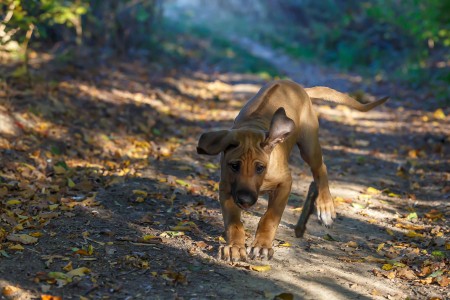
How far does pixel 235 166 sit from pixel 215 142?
0.77 feet

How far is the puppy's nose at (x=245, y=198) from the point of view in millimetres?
4633

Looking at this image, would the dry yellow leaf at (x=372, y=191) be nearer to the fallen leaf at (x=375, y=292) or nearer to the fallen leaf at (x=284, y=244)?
the fallen leaf at (x=284, y=244)

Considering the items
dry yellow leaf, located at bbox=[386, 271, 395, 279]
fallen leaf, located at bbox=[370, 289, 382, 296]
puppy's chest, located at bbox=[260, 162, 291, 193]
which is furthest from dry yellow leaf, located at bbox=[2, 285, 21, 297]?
dry yellow leaf, located at bbox=[386, 271, 395, 279]

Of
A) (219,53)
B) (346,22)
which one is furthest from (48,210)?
(346,22)

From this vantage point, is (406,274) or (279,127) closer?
(279,127)

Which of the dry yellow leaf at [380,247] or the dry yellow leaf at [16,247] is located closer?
the dry yellow leaf at [16,247]

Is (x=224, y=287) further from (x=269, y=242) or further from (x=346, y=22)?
(x=346, y=22)

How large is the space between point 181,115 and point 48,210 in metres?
5.67

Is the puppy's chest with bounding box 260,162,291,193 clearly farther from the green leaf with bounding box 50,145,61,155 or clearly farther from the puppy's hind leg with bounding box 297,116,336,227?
the green leaf with bounding box 50,145,61,155

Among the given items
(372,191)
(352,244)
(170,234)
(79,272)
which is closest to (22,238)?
(79,272)

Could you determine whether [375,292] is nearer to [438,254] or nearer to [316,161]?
[438,254]

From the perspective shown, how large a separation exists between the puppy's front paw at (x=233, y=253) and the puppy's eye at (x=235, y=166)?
1.96 feet

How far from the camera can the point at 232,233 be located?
5047mm

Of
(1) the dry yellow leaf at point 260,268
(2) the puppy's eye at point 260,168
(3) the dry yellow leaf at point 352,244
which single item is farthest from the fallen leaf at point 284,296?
(3) the dry yellow leaf at point 352,244
